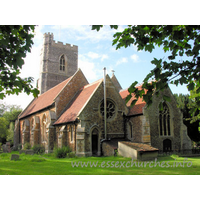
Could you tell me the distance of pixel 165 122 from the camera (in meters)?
20.3

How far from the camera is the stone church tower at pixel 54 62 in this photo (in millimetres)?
41219

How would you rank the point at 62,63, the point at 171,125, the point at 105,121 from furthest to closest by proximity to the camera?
1. the point at 62,63
2. the point at 171,125
3. the point at 105,121

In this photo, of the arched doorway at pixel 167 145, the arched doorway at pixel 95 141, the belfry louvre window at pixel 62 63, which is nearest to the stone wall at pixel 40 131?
the arched doorway at pixel 95 141

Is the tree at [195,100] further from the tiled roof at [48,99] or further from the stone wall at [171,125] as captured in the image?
the tiled roof at [48,99]

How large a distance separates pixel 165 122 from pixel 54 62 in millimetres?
29071

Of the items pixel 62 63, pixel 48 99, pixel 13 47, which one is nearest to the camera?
pixel 13 47

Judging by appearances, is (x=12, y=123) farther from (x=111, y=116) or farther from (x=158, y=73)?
(x=158, y=73)

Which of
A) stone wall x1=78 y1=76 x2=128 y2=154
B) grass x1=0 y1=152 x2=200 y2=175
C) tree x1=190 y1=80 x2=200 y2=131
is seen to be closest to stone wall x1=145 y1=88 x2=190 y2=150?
tree x1=190 y1=80 x2=200 y2=131

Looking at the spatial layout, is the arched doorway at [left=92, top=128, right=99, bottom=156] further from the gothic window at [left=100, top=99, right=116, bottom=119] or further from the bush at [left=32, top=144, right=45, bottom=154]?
the bush at [left=32, top=144, right=45, bottom=154]

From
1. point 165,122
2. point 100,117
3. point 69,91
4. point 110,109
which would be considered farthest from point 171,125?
point 69,91

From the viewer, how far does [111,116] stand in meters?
20.0

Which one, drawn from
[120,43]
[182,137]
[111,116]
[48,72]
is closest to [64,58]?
[48,72]

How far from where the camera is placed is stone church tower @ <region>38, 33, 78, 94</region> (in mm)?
41219

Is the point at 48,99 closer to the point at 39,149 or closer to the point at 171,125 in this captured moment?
the point at 39,149
